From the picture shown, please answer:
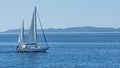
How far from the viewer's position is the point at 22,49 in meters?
132

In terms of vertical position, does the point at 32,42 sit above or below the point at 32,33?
below

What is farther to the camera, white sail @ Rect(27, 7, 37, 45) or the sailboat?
white sail @ Rect(27, 7, 37, 45)

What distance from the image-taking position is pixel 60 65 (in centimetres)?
9444

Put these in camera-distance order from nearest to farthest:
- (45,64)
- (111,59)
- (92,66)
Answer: (92,66) → (45,64) → (111,59)

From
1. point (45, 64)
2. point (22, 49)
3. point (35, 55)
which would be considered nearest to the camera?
point (45, 64)

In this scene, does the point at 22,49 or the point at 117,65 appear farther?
the point at 22,49

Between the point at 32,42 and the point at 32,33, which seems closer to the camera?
the point at 32,42

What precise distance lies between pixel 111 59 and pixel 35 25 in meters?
29.9

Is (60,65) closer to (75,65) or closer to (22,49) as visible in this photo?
(75,65)

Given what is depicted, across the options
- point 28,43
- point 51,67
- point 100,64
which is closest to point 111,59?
point 100,64

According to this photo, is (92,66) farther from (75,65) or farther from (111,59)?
(111,59)

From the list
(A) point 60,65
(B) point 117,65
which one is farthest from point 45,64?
(B) point 117,65

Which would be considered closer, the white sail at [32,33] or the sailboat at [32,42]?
the sailboat at [32,42]

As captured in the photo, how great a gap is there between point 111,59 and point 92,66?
53.2 ft
